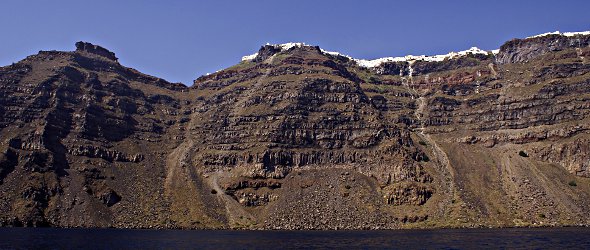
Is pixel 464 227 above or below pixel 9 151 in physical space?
below

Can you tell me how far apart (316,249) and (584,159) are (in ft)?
434

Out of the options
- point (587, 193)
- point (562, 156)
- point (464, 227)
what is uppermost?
point (562, 156)

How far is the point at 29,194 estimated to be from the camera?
6708 inches

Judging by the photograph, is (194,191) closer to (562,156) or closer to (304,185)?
(304,185)

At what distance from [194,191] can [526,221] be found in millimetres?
106376

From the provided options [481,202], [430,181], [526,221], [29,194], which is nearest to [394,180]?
[430,181]

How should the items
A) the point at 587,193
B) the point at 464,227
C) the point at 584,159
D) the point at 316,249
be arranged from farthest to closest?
the point at 584,159, the point at 587,193, the point at 464,227, the point at 316,249

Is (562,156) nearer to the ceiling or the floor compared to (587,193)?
nearer to the ceiling

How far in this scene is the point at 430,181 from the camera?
192 metres

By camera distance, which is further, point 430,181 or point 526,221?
point 430,181

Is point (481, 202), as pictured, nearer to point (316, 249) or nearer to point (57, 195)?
point (316, 249)

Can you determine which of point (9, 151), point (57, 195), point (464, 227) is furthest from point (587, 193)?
point (9, 151)

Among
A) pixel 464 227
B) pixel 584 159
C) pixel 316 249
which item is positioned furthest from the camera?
pixel 584 159

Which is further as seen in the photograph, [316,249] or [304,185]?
[304,185]
